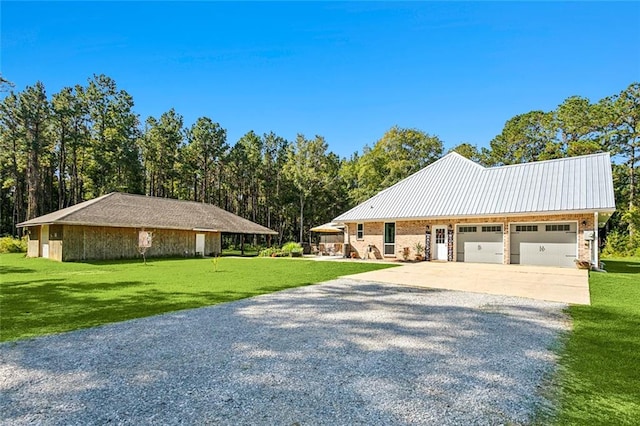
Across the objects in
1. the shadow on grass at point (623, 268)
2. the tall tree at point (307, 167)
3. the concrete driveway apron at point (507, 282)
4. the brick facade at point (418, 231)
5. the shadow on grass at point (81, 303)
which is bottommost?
the shadow on grass at point (623, 268)

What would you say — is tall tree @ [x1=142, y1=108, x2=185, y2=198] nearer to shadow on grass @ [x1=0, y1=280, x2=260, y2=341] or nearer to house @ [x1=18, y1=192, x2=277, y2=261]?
house @ [x1=18, y1=192, x2=277, y2=261]

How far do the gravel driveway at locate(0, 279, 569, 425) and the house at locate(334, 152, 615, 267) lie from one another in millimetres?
10625

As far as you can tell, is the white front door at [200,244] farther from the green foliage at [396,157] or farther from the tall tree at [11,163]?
the tall tree at [11,163]

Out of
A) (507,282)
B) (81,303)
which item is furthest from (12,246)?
(507,282)

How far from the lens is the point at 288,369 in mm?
3625

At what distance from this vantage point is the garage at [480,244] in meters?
16.5

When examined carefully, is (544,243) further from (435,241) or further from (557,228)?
(435,241)

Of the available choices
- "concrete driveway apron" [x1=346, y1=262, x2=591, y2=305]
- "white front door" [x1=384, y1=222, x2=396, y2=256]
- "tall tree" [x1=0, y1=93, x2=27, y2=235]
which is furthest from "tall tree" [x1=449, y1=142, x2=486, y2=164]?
"tall tree" [x1=0, y1=93, x2=27, y2=235]

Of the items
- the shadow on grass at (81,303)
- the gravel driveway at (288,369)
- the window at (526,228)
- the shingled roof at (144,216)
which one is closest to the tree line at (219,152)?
the shingled roof at (144,216)

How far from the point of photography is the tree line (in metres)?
31.3

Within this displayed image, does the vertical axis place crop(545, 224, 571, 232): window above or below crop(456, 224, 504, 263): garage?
above

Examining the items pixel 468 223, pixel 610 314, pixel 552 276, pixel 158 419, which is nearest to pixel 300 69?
pixel 468 223

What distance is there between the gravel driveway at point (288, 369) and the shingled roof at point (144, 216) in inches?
676

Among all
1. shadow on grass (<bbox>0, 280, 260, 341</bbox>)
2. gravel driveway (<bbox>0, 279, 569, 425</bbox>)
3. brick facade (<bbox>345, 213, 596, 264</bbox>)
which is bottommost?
shadow on grass (<bbox>0, 280, 260, 341</bbox>)
